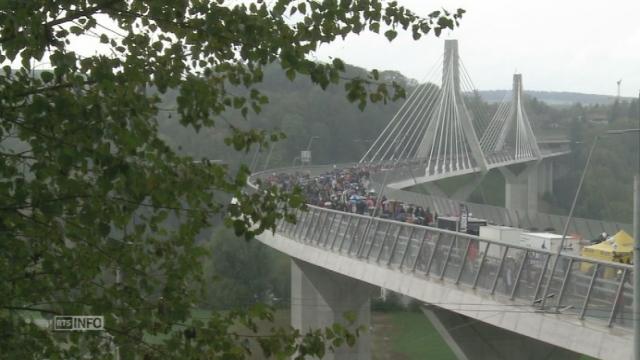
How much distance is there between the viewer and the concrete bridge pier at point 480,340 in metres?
19.4

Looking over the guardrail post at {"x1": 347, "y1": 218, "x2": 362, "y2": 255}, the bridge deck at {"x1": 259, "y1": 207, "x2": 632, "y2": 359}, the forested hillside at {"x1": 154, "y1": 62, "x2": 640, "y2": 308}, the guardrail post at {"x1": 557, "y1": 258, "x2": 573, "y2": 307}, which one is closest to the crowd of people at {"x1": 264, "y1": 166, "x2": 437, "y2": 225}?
the guardrail post at {"x1": 347, "y1": 218, "x2": 362, "y2": 255}

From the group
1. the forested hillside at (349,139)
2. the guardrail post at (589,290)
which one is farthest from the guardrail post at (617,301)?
the forested hillside at (349,139)

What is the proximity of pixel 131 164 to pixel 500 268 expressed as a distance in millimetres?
12150

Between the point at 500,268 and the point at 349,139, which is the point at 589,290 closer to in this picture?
the point at 500,268

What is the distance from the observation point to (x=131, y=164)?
5641 millimetres

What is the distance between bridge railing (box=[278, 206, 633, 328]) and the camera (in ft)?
45.1

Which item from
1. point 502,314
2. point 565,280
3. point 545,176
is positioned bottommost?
point 545,176

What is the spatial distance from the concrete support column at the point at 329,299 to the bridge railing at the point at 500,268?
669 centimetres

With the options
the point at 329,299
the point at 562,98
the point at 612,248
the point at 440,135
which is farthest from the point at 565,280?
the point at 562,98

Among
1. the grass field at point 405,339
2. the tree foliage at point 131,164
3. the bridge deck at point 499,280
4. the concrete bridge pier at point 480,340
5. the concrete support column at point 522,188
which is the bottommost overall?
the grass field at point 405,339

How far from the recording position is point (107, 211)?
5.91m

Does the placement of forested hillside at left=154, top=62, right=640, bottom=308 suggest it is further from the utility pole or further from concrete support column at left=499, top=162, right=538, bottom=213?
the utility pole

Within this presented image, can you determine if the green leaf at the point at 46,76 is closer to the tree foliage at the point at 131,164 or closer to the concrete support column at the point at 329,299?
the tree foliage at the point at 131,164

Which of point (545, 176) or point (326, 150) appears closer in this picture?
point (326, 150)
